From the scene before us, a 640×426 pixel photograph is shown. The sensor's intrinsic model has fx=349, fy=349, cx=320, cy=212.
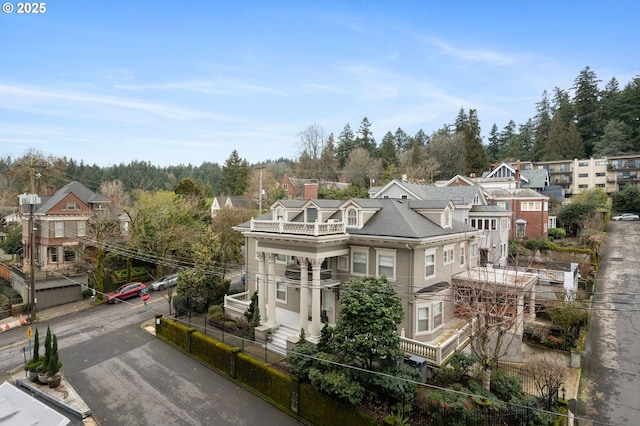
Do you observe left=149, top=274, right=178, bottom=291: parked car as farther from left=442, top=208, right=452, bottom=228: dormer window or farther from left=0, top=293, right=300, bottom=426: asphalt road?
left=442, top=208, right=452, bottom=228: dormer window

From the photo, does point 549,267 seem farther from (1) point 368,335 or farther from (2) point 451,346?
(1) point 368,335

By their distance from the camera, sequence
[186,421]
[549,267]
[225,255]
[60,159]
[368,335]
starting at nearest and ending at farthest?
[368,335] → [186,421] → [549,267] → [225,255] → [60,159]

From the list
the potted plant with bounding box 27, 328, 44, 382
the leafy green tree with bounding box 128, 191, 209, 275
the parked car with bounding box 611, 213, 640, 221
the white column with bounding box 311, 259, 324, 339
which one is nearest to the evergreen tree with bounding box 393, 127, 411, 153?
the parked car with bounding box 611, 213, 640, 221

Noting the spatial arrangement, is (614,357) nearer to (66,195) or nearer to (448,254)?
(448,254)

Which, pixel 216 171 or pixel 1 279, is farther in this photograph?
pixel 216 171

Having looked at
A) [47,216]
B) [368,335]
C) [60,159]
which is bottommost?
[368,335]

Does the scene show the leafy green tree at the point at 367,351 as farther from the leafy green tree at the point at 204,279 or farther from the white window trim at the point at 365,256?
the leafy green tree at the point at 204,279

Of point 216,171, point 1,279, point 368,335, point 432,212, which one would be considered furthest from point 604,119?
point 216,171
